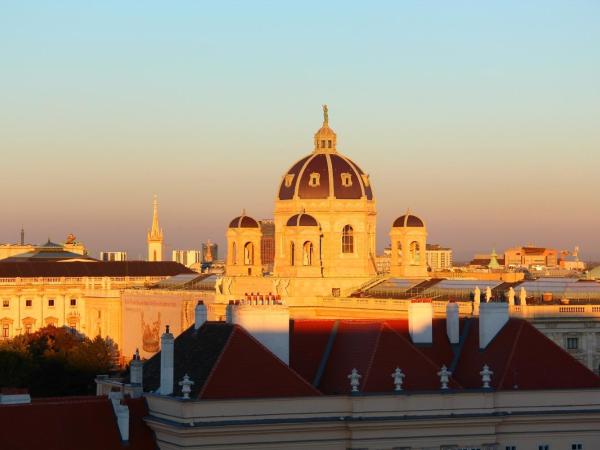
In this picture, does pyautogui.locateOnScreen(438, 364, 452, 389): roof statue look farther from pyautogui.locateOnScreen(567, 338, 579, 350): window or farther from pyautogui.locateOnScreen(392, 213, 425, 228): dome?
pyautogui.locateOnScreen(392, 213, 425, 228): dome

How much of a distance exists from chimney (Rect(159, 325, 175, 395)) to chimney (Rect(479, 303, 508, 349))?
41.3ft

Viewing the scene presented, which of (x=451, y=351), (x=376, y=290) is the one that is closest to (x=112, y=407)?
(x=451, y=351)

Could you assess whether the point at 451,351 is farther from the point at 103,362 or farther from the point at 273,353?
the point at 103,362

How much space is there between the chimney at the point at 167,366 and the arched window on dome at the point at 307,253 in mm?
86334

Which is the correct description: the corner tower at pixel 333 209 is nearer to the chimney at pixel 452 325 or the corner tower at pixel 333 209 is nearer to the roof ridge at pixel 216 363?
the chimney at pixel 452 325

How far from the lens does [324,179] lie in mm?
169000

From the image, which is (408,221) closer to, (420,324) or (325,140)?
(325,140)

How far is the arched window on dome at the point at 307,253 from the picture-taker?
16025cm

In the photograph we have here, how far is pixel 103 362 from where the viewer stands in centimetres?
15150

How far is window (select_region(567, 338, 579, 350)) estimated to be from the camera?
129250 mm

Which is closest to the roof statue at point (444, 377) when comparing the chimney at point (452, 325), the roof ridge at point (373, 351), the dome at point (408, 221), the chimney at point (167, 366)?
the roof ridge at point (373, 351)

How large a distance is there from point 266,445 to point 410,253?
3910 inches

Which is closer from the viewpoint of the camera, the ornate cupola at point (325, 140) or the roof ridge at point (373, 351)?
the roof ridge at point (373, 351)

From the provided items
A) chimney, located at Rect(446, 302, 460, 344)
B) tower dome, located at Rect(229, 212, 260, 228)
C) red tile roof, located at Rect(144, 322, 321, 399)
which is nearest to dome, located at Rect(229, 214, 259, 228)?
tower dome, located at Rect(229, 212, 260, 228)
